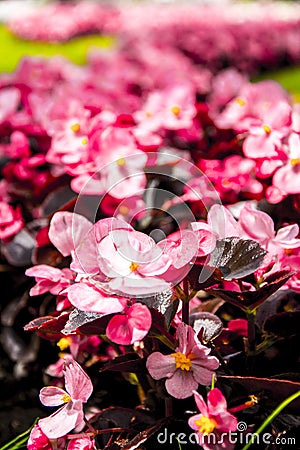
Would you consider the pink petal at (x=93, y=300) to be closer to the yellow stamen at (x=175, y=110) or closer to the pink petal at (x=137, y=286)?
the pink petal at (x=137, y=286)

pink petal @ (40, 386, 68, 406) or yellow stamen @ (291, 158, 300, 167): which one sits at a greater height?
yellow stamen @ (291, 158, 300, 167)

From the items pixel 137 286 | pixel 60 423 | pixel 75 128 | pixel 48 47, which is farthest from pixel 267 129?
pixel 48 47

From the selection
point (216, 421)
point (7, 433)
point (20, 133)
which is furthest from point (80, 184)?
point (216, 421)

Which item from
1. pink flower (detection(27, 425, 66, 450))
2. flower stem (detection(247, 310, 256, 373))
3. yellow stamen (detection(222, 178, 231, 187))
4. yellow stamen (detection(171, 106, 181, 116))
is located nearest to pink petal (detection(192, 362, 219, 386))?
flower stem (detection(247, 310, 256, 373))

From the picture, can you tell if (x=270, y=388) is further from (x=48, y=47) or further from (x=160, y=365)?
(x=48, y=47)

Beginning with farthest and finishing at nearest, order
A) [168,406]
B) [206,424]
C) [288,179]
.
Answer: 1. [288,179]
2. [168,406]
3. [206,424]

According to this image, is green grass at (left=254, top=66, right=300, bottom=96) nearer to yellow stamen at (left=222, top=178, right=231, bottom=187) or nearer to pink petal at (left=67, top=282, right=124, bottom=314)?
yellow stamen at (left=222, top=178, right=231, bottom=187)

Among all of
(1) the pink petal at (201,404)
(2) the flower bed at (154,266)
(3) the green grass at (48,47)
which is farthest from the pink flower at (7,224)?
(3) the green grass at (48,47)
